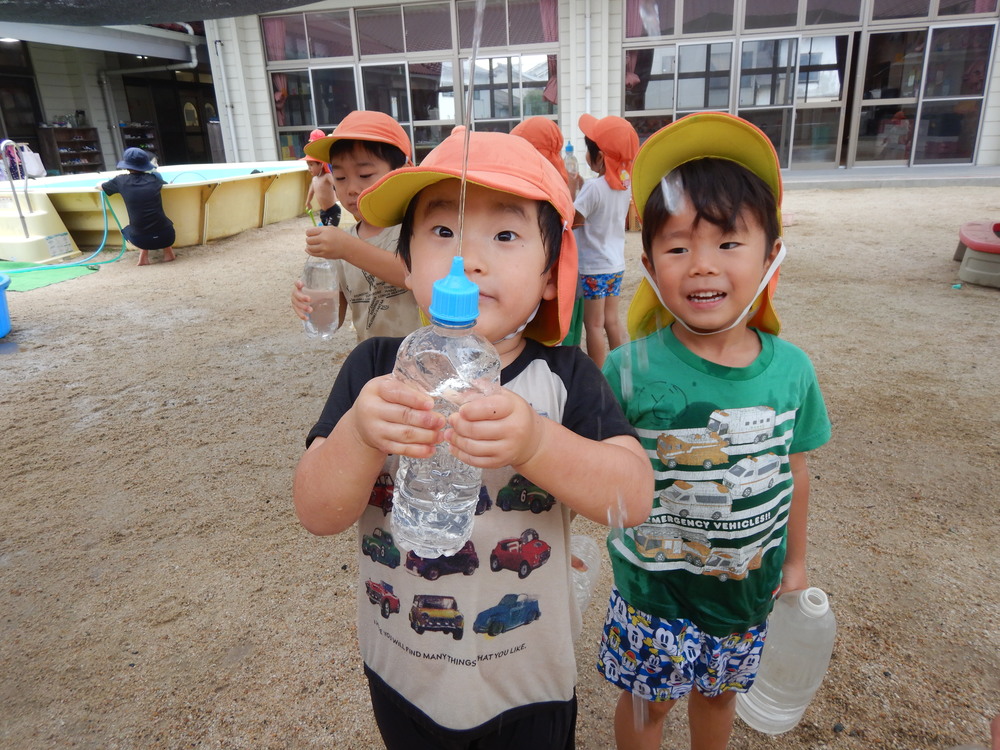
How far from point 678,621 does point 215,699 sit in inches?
58.9

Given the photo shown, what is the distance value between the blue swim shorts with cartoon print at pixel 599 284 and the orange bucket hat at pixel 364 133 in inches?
75.1

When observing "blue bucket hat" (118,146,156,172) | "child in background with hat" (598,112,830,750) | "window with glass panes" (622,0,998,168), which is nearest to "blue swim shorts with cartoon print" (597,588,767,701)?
"child in background with hat" (598,112,830,750)

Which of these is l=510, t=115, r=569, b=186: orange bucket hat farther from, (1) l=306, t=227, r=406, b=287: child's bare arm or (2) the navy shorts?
(2) the navy shorts

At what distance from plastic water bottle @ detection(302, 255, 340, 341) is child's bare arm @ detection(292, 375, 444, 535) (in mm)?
1892

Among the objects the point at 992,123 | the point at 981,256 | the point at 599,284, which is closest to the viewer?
the point at 599,284

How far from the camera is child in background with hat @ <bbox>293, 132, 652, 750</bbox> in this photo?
1.02m

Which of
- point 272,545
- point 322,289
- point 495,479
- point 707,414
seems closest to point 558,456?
point 495,479

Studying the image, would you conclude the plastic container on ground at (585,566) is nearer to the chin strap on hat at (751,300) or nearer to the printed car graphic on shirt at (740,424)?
the printed car graphic on shirt at (740,424)

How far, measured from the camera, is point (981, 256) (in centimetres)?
606

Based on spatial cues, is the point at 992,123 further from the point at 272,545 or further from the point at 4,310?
the point at 4,310

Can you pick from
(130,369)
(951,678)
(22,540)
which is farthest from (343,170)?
(130,369)

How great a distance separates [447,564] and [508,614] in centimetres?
14

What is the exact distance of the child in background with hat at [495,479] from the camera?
1.02 metres

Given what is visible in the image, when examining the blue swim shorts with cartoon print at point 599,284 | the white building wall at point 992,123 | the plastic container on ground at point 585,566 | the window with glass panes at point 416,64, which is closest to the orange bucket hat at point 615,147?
the blue swim shorts with cartoon print at point 599,284
